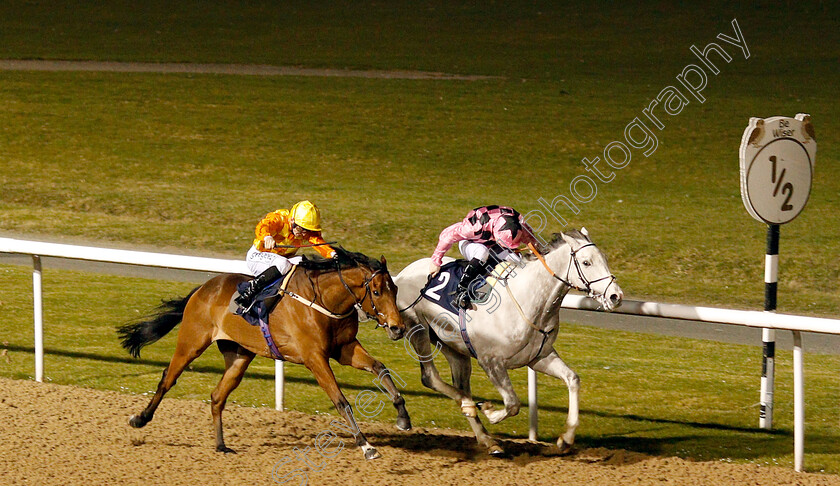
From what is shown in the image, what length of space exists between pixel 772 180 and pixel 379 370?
9.36 ft

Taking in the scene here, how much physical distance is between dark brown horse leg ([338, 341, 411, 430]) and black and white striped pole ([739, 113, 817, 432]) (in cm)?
240

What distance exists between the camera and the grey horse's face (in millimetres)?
5957

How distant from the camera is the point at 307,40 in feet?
92.6

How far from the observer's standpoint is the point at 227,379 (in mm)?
6633

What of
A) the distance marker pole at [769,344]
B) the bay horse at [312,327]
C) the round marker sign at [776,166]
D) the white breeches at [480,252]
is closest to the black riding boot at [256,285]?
the bay horse at [312,327]

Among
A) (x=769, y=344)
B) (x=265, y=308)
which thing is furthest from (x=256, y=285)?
(x=769, y=344)

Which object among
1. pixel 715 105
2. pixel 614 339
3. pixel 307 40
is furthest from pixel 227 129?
pixel 614 339

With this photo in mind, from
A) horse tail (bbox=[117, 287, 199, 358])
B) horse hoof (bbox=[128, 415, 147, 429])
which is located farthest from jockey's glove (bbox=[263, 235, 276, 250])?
horse hoof (bbox=[128, 415, 147, 429])

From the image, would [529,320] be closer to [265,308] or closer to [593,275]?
[593,275]

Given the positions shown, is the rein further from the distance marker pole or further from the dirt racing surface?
the distance marker pole

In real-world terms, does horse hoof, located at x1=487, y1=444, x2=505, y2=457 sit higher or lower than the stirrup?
lower

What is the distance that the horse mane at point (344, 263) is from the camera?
20.2 feet

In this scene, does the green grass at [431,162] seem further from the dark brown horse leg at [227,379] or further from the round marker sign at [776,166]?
the round marker sign at [776,166]

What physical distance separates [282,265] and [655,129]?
15.7 metres
